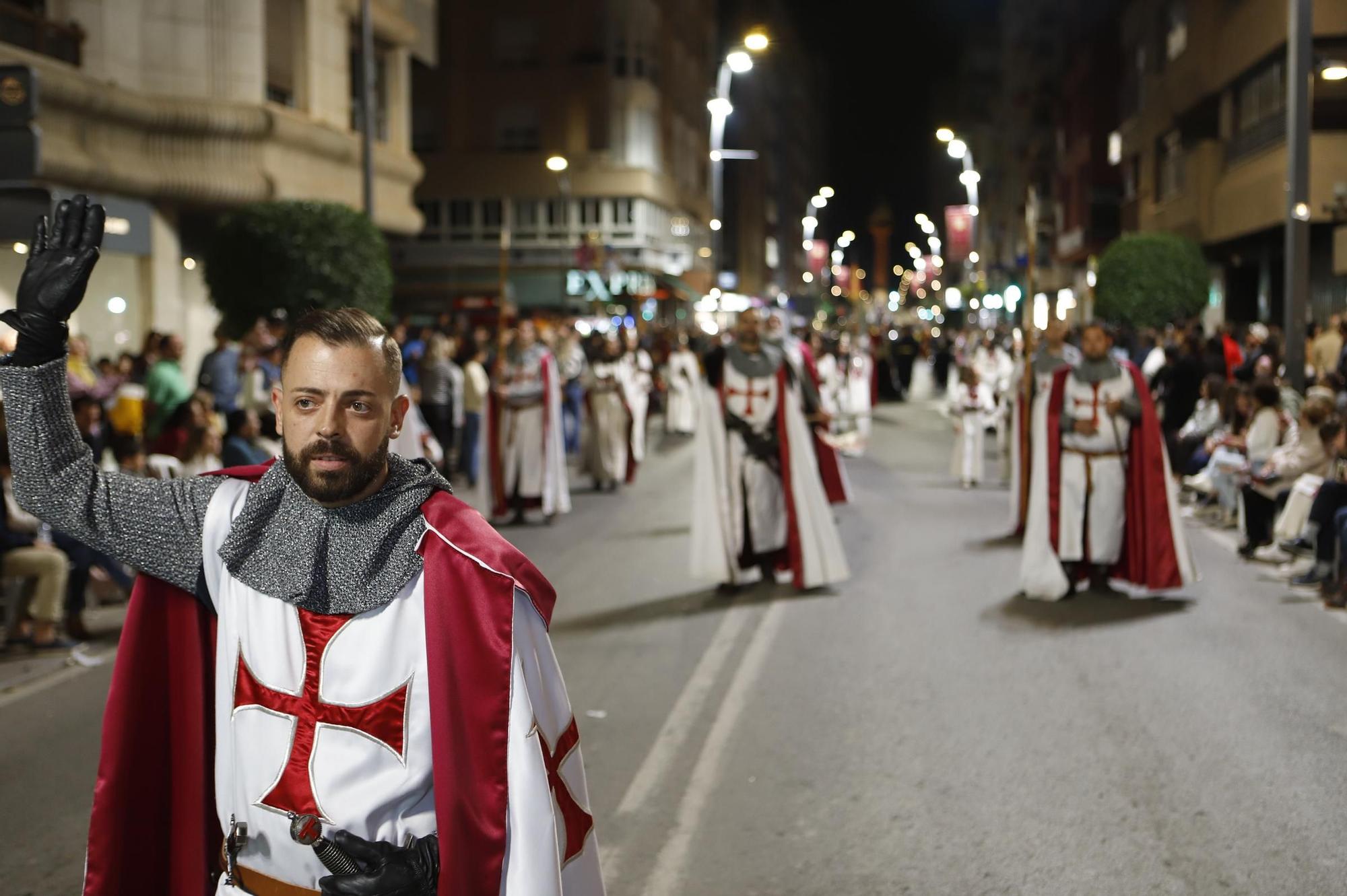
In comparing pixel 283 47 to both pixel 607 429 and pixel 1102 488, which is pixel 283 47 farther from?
pixel 1102 488

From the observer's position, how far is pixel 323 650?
269 centimetres

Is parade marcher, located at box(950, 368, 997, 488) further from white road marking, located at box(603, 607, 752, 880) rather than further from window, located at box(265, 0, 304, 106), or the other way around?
window, located at box(265, 0, 304, 106)

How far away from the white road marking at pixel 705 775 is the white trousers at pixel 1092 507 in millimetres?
2343

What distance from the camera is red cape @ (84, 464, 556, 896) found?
260 centimetres

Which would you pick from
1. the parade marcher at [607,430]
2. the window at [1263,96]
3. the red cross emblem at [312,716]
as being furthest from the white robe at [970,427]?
the red cross emblem at [312,716]

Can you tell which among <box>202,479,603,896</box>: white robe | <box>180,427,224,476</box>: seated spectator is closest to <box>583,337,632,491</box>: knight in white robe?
<box>180,427,224,476</box>: seated spectator

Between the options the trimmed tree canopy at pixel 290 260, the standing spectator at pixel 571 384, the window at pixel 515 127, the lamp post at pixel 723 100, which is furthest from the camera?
the window at pixel 515 127

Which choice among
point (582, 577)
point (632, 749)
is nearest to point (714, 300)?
point (582, 577)

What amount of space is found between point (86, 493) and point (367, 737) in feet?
2.16

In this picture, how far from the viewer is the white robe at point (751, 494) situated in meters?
11.3

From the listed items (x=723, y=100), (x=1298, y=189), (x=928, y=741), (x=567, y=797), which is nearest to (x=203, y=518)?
(x=567, y=797)

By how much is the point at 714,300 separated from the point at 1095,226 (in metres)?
27.0

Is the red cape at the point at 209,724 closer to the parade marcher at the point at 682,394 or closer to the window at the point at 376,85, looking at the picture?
the parade marcher at the point at 682,394

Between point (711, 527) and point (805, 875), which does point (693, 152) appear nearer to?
point (711, 527)
